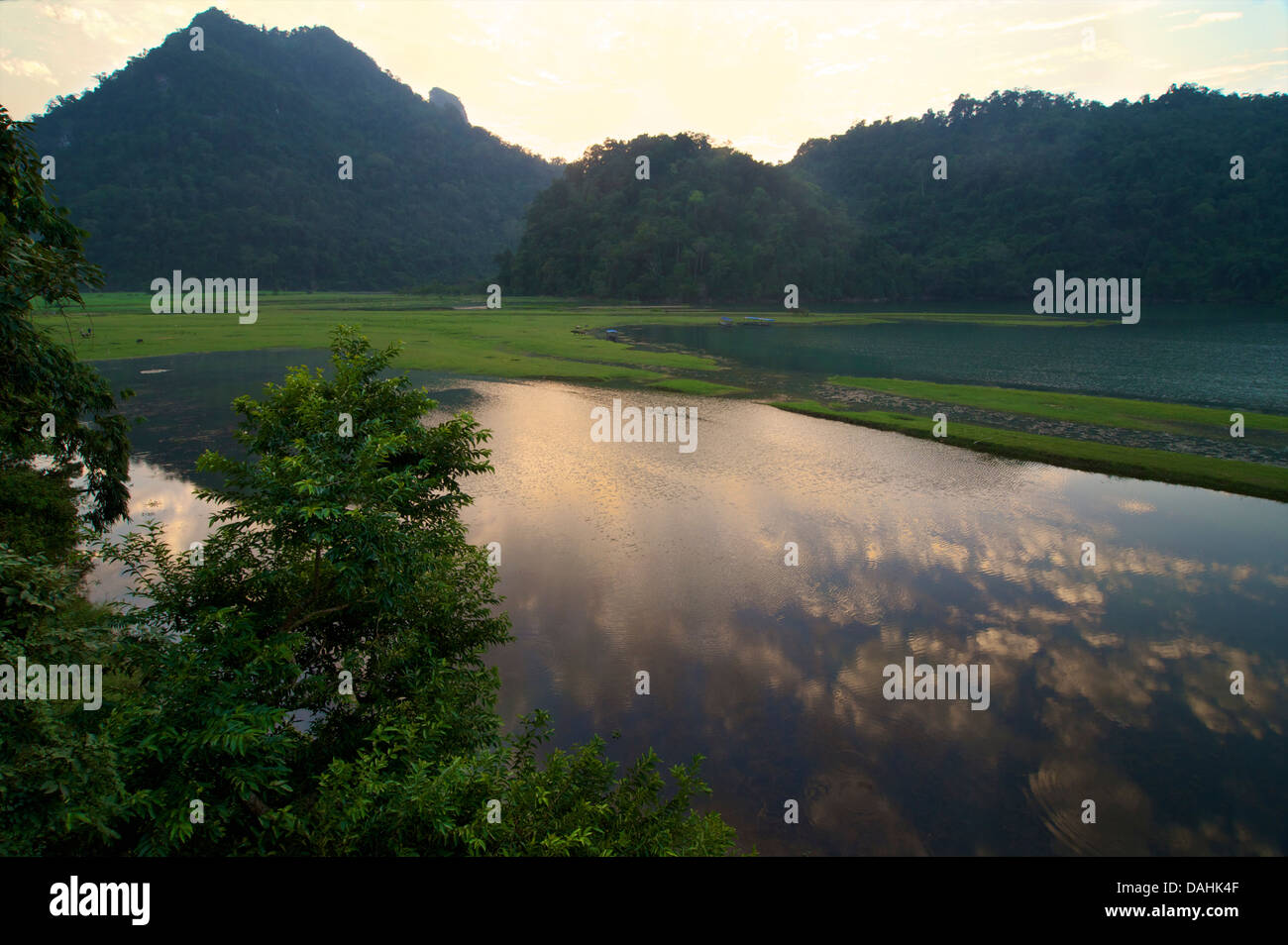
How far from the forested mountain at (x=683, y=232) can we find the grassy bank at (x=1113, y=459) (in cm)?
10060

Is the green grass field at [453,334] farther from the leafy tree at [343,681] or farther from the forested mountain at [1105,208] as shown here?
the forested mountain at [1105,208]

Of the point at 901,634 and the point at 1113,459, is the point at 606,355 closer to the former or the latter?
the point at 1113,459

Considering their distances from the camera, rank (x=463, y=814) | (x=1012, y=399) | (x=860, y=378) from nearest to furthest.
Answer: (x=463, y=814), (x=1012, y=399), (x=860, y=378)

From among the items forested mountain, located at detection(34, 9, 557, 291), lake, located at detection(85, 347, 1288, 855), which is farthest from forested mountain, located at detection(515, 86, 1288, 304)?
lake, located at detection(85, 347, 1288, 855)

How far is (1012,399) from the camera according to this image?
131 ft

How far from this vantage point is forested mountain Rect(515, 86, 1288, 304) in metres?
123

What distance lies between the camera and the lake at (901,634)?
35.3 feet

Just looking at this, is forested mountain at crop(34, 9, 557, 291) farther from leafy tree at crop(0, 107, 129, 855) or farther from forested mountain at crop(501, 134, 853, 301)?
leafy tree at crop(0, 107, 129, 855)

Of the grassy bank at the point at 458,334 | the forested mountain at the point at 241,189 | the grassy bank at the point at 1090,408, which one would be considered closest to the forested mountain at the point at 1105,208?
the grassy bank at the point at 458,334

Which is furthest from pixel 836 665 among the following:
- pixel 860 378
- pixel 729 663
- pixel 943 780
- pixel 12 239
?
pixel 860 378

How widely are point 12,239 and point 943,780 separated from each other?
15615 millimetres

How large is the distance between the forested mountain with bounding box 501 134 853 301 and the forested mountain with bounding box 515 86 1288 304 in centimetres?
35

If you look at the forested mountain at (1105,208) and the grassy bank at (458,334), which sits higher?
the forested mountain at (1105,208)

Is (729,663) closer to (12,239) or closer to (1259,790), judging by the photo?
(1259,790)
